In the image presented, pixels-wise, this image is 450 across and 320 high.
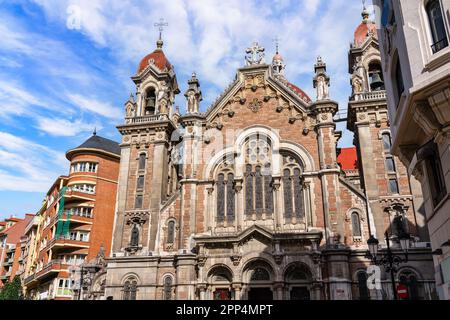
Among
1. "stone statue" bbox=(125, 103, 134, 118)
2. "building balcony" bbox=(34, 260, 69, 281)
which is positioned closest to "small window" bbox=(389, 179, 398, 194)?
"stone statue" bbox=(125, 103, 134, 118)

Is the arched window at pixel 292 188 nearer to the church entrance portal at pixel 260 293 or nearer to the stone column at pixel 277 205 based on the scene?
the stone column at pixel 277 205

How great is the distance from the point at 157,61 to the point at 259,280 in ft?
63.3

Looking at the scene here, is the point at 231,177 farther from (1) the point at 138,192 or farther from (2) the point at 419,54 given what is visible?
(2) the point at 419,54

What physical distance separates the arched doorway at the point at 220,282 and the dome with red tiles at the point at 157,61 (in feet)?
54.1

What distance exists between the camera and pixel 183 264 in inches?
1012

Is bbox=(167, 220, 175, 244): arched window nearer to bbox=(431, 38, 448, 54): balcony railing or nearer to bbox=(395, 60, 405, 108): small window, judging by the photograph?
bbox=(395, 60, 405, 108): small window

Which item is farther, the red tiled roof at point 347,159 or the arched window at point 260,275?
the red tiled roof at point 347,159

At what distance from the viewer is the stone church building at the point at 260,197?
80.5 ft

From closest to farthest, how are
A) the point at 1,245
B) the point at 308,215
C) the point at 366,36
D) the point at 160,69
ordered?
the point at 308,215 < the point at 366,36 < the point at 160,69 < the point at 1,245

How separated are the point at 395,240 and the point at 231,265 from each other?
958 centimetres

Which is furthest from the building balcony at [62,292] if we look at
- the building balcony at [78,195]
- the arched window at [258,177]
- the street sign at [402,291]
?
the street sign at [402,291]

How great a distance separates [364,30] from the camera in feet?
104
